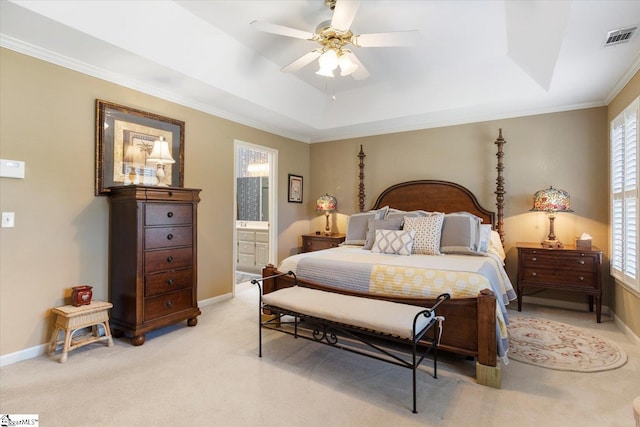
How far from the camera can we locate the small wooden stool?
100 inches

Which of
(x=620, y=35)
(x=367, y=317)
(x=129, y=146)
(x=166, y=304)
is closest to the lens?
(x=367, y=317)

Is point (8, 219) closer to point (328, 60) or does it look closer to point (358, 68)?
point (328, 60)

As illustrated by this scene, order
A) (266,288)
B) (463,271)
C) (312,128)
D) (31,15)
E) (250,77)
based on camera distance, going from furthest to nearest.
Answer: (312,128)
(250,77)
(266,288)
(463,271)
(31,15)

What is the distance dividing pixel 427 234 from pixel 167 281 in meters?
2.68

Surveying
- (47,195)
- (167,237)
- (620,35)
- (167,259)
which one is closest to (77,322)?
(167,259)

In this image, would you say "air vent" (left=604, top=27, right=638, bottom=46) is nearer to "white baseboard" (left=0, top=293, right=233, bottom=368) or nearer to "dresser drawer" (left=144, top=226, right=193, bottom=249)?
"dresser drawer" (left=144, top=226, right=193, bottom=249)

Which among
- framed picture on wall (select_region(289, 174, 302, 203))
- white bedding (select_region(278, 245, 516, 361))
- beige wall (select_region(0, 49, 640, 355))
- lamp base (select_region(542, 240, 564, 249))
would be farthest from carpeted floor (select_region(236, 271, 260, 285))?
lamp base (select_region(542, 240, 564, 249))

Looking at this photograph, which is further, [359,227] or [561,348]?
[359,227]

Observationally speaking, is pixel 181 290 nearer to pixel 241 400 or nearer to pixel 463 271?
pixel 241 400

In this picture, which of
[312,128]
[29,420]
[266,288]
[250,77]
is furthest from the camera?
[312,128]

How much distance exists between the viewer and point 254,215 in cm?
642

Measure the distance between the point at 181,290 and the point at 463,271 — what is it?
2602mm

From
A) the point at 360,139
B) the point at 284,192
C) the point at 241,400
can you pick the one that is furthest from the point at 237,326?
the point at 360,139

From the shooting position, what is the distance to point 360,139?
5.39 m
